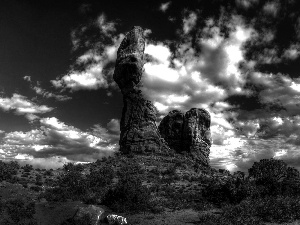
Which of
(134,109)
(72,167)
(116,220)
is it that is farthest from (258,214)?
(134,109)

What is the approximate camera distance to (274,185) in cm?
3528

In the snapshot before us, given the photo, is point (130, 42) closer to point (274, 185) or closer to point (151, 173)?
point (151, 173)

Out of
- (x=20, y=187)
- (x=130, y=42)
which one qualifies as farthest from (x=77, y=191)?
(x=130, y=42)

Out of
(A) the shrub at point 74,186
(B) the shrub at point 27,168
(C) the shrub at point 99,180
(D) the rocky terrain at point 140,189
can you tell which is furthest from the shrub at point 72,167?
(A) the shrub at point 74,186

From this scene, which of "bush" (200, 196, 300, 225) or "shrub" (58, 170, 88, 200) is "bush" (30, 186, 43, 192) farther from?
"bush" (200, 196, 300, 225)

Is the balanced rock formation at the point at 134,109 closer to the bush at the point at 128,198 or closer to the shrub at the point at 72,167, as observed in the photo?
the shrub at the point at 72,167

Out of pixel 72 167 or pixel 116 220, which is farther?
pixel 72 167

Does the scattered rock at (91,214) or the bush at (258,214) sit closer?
the bush at (258,214)

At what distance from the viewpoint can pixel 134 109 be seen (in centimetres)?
6291

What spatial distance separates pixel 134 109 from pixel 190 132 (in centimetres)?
1820

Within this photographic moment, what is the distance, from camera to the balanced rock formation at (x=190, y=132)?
73.2 meters

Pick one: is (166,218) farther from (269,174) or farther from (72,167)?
(72,167)

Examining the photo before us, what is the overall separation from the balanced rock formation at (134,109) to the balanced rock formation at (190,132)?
1375 centimetres

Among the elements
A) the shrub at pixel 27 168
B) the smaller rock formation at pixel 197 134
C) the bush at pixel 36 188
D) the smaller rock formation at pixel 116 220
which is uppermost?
the smaller rock formation at pixel 197 134
